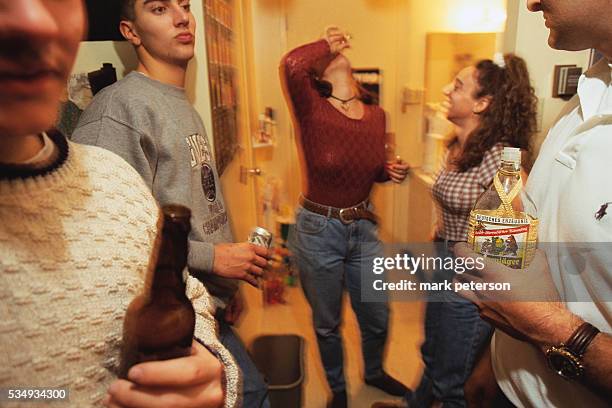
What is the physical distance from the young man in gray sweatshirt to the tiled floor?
0.94 meters

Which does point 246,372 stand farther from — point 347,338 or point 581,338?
point 347,338

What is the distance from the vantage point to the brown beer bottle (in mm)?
335

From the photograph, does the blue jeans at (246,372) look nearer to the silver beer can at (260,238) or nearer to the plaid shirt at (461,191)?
the silver beer can at (260,238)

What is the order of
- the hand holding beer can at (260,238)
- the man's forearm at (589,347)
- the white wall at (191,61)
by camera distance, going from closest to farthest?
the man's forearm at (589,347), the white wall at (191,61), the hand holding beer can at (260,238)

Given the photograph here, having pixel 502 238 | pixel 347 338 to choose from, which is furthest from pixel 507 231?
pixel 347 338

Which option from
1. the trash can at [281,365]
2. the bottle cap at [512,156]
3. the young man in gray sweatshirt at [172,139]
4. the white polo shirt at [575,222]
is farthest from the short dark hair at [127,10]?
the trash can at [281,365]

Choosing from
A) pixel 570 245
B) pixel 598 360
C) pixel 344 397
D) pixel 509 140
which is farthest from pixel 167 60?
pixel 344 397

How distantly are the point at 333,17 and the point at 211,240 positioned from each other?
7.59ft

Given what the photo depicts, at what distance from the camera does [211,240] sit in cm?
92

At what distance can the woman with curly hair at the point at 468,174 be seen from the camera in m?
1.34

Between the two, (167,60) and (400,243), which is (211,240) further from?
(400,243)

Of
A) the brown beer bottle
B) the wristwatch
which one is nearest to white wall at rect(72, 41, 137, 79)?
the brown beer bottle

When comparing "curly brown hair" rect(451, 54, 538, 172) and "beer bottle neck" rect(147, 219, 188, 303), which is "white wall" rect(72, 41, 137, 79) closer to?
"beer bottle neck" rect(147, 219, 188, 303)

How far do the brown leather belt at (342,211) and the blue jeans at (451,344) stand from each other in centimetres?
34
